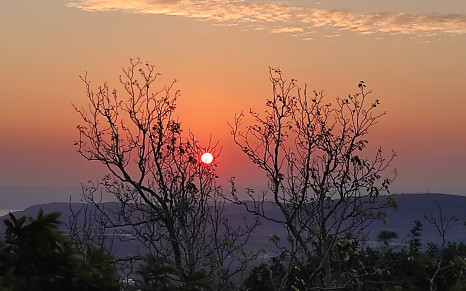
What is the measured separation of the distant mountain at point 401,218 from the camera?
16734 millimetres

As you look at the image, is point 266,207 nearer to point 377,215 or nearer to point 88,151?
point 377,215

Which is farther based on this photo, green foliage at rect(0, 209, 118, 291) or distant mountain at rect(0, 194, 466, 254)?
distant mountain at rect(0, 194, 466, 254)

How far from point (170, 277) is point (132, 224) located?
12.9 m

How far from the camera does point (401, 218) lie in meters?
40.1

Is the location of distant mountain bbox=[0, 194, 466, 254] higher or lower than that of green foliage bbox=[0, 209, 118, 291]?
higher

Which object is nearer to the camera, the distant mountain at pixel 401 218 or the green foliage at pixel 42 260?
the green foliage at pixel 42 260

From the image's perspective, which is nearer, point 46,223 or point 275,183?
point 46,223

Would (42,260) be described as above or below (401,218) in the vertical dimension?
below

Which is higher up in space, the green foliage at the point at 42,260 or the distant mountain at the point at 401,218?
the distant mountain at the point at 401,218

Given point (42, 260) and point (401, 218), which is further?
point (401, 218)

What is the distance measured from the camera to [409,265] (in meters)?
24.2

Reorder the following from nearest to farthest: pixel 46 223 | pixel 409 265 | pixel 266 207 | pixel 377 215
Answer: pixel 46 223 → pixel 377 215 → pixel 266 207 → pixel 409 265

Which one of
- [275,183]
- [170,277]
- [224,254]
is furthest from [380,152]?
[170,277]

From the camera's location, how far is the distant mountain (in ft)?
54.9
